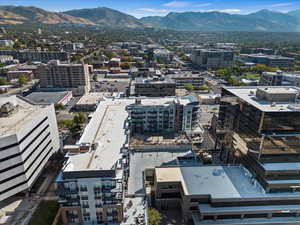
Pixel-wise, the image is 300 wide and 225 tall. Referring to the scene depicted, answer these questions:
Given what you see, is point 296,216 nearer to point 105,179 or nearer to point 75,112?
point 105,179

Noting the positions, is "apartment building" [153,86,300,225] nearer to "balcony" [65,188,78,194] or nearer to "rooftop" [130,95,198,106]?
"balcony" [65,188,78,194]

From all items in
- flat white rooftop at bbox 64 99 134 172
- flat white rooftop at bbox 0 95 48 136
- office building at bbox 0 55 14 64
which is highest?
office building at bbox 0 55 14 64

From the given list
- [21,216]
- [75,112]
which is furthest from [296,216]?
[75,112]

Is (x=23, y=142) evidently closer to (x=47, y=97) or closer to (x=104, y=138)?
(x=104, y=138)

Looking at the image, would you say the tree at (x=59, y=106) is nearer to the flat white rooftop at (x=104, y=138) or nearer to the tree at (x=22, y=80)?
the flat white rooftop at (x=104, y=138)

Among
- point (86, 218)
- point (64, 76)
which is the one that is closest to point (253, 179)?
point (86, 218)

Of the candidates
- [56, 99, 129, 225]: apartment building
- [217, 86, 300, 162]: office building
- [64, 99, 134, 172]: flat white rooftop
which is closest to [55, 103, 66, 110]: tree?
[64, 99, 134, 172]: flat white rooftop

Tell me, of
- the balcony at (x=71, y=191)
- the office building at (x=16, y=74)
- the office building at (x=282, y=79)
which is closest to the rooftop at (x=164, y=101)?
the balcony at (x=71, y=191)
